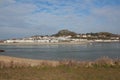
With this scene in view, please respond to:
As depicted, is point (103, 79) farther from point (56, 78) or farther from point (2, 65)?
point (2, 65)

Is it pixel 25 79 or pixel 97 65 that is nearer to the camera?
pixel 25 79

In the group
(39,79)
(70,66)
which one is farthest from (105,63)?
(39,79)

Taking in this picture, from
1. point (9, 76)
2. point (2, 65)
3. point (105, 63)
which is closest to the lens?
point (9, 76)

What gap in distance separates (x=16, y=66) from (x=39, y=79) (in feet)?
20.0

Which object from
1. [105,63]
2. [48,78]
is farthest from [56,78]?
[105,63]

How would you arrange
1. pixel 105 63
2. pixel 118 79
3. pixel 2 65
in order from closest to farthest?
1. pixel 118 79
2. pixel 2 65
3. pixel 105 63

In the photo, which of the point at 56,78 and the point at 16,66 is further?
the point at 16,66

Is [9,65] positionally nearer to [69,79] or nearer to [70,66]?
[70,66]

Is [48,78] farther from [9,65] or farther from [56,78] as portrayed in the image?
[9,65]

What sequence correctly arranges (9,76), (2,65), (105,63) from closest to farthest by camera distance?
(9,76)
(2,65)
(105,63)

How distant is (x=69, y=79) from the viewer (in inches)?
544

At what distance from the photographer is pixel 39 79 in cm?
1387

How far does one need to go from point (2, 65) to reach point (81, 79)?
7724 mm

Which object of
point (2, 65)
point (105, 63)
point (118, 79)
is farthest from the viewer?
point (105, 63)
